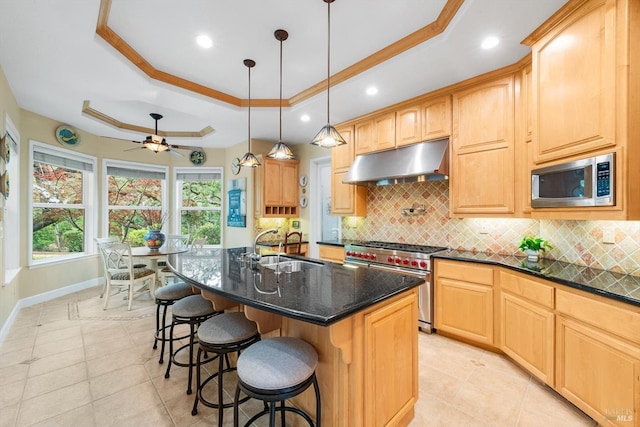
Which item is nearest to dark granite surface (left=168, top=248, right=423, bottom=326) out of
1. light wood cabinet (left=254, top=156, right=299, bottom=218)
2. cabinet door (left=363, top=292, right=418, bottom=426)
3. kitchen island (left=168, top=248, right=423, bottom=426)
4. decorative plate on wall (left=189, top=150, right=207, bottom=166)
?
kitchen island (left=168, top=248, right=423, bottom=426)

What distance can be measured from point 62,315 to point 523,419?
4980mm

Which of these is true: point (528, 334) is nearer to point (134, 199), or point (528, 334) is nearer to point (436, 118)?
point (436, 118)

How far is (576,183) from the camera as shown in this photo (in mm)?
1848

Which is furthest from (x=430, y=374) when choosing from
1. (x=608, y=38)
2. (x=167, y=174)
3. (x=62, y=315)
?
(x=167, y=174)

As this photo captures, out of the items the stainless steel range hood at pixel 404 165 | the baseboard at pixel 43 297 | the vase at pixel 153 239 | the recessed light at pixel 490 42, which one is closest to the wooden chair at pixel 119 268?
the vase at pixel 153 239

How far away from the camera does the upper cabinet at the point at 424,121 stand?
299 cm

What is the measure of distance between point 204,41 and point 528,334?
3.64m

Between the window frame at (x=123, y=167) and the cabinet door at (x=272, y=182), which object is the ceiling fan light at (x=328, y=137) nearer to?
the cabinet door at (x=272, y=182)

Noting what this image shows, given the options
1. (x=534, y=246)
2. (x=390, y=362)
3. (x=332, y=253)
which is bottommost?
(x=390, y=362)

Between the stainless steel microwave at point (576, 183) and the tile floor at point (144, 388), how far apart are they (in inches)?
56.0

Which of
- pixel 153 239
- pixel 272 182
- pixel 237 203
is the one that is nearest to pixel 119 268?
pixel 153 239

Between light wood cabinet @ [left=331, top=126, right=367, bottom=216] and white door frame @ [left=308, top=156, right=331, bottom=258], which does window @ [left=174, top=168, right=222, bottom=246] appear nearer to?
→ white door frame @ [left=308, top=156, right=331, bottom=258]

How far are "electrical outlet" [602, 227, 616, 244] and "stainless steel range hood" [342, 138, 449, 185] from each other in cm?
132

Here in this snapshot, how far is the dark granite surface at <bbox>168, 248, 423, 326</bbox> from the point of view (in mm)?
1230
